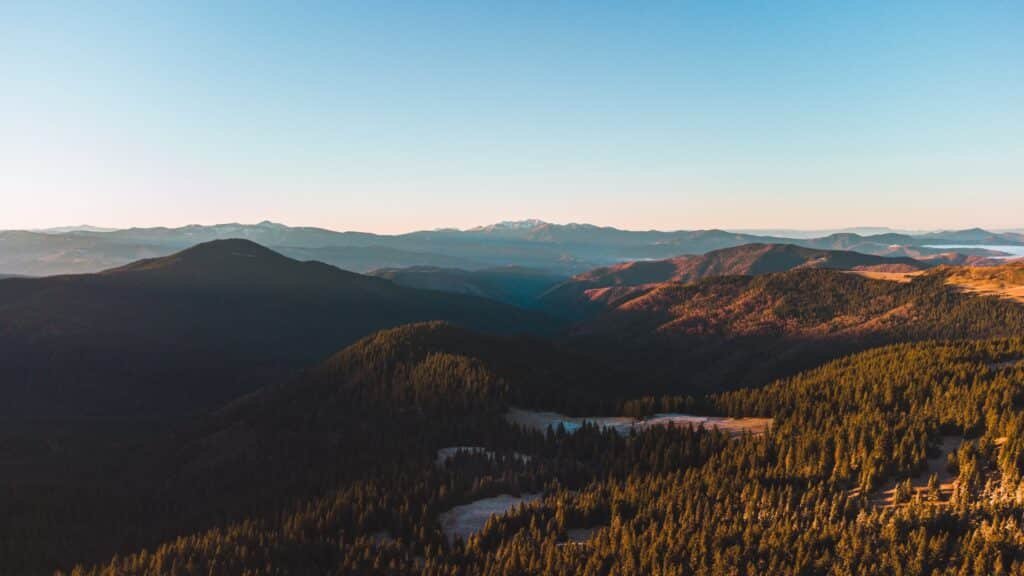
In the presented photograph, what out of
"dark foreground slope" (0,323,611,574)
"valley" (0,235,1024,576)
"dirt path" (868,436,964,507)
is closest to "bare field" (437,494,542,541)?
"valley" (0,235,1024,576)

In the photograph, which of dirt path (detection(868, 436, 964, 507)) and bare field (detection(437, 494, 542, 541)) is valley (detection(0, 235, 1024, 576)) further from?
bare field (detection(437, 494, 542, 541))

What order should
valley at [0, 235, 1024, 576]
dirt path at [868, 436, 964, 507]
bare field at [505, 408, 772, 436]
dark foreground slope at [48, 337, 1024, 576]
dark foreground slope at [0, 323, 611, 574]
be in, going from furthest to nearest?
dark foreground slope at [0, 323, 611, 574] < bare field at [505, 408, 772, 436] < dirt path at [868, 436, 964, 507] < valley at [0, 235, 1024, 576] < dark foreground slope at [48, 337, 1024, 576]

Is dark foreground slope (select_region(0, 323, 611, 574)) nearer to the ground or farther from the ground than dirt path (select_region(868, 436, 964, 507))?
nearer to the ground

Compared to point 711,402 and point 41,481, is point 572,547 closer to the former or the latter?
point 711,402

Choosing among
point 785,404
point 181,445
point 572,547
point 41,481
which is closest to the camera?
point 572,547

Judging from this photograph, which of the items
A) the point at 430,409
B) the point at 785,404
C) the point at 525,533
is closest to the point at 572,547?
the point at 525,533

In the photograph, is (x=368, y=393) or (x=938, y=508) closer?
(x=938, y=508)

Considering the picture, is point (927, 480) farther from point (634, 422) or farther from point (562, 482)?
point (634, 422)
